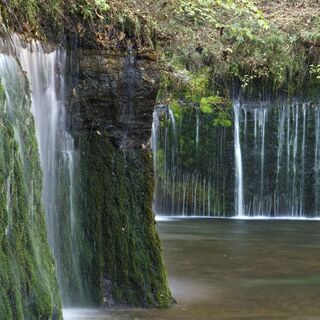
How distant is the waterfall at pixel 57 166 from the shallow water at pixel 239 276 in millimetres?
426

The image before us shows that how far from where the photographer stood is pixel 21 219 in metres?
5.07

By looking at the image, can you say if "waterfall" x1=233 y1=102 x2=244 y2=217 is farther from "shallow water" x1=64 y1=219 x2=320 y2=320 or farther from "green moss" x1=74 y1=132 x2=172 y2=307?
"green moss" x1=74 y1=132 x2=172 y2=307

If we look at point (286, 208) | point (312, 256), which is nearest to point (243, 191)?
point (286, 208)

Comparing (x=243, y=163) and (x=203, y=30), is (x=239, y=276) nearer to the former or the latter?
(x=203, y=30)

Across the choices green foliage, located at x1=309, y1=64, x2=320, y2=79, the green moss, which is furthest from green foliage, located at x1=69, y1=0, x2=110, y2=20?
green foliage, located at x1=309, y1=64, x2=320, y2=79

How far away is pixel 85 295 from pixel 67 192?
95 centimetres

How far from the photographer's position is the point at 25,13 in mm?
6398

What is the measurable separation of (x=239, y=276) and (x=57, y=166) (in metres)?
3.31

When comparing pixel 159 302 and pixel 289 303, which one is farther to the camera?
pixel 289 303

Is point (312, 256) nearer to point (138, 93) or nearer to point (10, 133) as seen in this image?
point (138, 93)

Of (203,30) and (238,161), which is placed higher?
(203,30)

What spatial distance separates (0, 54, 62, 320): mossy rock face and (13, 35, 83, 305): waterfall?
3.30 ft

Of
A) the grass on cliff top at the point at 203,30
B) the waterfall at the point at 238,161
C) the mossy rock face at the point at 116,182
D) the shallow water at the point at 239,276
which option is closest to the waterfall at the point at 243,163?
the waterfall at the point at 238,161

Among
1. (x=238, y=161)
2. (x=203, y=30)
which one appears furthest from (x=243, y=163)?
(x=203, y=30)
